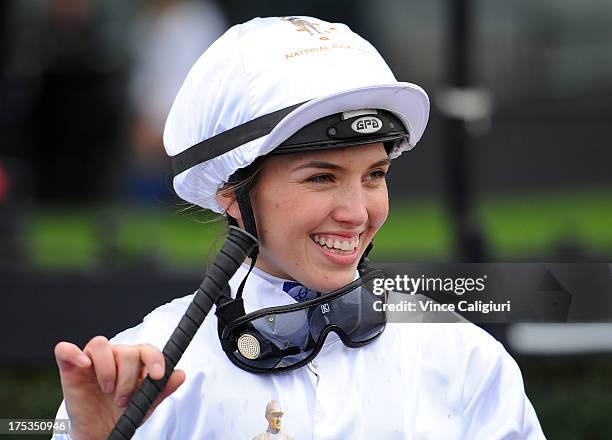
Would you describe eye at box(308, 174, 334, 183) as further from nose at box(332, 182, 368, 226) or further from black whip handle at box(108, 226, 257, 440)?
black whip handle at box(108, 226, 257, 440)

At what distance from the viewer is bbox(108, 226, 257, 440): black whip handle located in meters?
1.82

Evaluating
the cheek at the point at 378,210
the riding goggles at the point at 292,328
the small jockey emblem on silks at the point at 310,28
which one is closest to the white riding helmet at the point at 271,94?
the small jockey emblem on silks at the point at 310,28

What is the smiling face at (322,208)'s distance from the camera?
2111mm

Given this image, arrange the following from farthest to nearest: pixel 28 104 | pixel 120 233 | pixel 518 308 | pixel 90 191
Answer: pixel 90 191, pixel 28 104, pixel 120 233, pixel 518 308

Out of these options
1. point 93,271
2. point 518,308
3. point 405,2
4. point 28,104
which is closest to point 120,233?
point 93,271

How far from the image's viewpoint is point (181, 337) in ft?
5.99

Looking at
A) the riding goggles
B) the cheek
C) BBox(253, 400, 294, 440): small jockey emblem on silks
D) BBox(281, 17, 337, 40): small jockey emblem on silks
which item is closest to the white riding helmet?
BBox(281, 17, 337, 40): small jockey emblem on silks

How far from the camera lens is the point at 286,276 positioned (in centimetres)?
225

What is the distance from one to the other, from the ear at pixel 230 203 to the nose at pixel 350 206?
0.70 ft

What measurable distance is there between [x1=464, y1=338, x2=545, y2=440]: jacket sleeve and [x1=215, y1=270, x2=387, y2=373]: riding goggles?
197mm

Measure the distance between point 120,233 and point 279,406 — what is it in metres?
3.39

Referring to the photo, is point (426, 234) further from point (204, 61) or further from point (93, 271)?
point (204, 61)

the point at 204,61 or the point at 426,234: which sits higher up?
the point at 204,61

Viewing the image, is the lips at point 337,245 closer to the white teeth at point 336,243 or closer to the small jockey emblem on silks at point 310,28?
the white teeth at point 336,243
